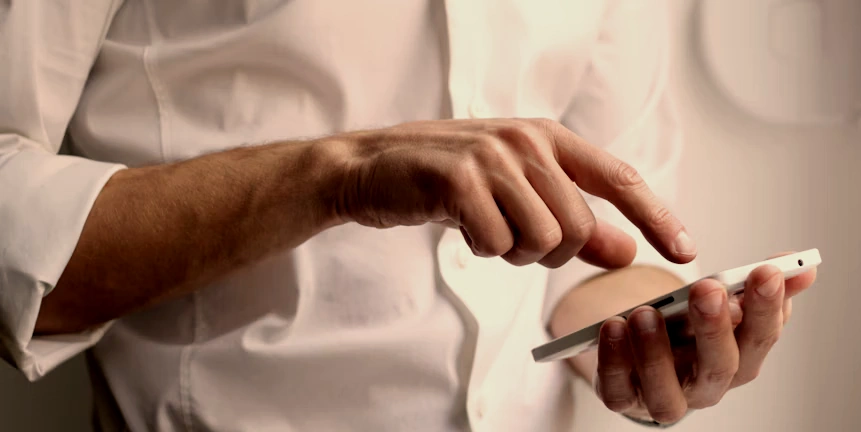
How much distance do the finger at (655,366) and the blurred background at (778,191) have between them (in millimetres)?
342

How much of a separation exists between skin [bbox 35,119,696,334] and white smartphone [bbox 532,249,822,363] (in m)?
0.03

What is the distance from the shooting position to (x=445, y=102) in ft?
2.28

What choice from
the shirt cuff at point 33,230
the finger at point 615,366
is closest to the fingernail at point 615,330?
the finger at point 615,366

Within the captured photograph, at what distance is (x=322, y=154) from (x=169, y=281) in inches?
6.1

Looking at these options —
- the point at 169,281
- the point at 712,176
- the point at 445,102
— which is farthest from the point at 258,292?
the point at 712,176

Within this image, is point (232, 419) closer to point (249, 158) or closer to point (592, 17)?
point (249, 158)

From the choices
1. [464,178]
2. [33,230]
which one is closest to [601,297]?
[464,178]

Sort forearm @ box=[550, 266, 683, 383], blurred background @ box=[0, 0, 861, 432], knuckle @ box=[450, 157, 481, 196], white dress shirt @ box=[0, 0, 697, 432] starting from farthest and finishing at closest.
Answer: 1. blurred background @ box=[0, 0, 861, 432]
2. forearm @ box=[550, 266, 683, 383]
3. white dress shirt @ box=[0, 0, 697, 432]
4. knuckle @ box=[450, 157, 481, 196]

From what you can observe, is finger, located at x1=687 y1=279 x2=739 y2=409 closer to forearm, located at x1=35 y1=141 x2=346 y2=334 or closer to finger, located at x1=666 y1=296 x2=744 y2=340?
finger, located at x1=666 y1=296 x2=744 y2=340

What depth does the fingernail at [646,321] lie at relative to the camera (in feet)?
1.73

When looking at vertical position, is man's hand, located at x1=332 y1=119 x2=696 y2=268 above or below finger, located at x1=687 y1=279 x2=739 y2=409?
above

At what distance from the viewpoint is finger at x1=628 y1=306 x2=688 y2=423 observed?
53cm

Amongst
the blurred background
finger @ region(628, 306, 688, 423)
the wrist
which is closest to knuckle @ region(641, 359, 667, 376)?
finger @ region(628, 306, 688, 423)

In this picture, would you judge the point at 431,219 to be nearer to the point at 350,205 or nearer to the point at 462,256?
the point at 350,205
